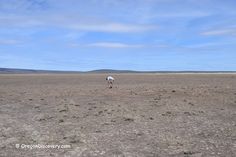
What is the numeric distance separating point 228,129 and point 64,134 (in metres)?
6.36

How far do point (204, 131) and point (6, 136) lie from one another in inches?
291

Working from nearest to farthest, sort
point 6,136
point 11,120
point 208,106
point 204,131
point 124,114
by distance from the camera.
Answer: point 6,136
point 204,131
point 11,120
point 124,114
point 208,106

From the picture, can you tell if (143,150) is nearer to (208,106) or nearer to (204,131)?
(204,131)

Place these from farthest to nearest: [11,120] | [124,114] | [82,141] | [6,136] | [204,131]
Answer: [124,114] < [11,120] < [204,131] < [6,136] < [82,141]

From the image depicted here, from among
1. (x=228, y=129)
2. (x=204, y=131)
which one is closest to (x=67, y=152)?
(x=204, y=131)

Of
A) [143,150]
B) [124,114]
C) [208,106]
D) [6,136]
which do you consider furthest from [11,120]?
[208,106]

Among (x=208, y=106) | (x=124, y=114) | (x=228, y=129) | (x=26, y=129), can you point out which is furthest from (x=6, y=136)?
(x=208, y=106)

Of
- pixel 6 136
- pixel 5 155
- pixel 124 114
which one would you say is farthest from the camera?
pixel 124 114

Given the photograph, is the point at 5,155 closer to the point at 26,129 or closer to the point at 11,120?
the point at 26,129

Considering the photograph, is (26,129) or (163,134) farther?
(26,129)

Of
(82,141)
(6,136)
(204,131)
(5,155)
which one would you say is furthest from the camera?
(204,131)

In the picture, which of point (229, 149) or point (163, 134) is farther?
point (163, 134)

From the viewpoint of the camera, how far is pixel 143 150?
11.4m

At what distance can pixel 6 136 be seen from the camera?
13.4 m
